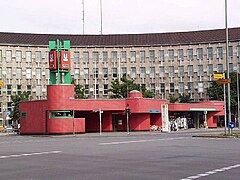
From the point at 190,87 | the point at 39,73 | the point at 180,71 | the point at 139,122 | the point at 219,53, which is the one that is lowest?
the point at 139,122

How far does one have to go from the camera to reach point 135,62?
4055 inches

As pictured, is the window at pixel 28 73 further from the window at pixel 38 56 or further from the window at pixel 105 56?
the window at pixel 105 56

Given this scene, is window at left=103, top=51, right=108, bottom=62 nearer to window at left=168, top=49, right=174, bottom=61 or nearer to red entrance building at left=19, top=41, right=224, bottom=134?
window at left=168, top=49, right=174, bottom=61

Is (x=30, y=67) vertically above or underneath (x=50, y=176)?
above

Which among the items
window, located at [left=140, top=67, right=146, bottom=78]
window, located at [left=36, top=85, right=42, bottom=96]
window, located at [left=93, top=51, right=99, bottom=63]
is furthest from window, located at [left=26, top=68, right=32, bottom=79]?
window, located at [left=140, top=67, right=146, bottom=78]

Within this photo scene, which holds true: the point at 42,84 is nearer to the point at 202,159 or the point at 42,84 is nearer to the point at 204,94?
the point at 204,94

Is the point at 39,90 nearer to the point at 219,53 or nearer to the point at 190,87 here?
the point at 190,87

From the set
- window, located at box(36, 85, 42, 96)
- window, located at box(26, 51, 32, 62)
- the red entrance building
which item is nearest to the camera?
the red entrance building

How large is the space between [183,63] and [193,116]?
25.2 meters

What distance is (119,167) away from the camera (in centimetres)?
1612

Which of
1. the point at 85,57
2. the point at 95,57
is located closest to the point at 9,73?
the point at 85,57

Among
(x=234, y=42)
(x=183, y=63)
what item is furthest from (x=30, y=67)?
(x=234, y=42)

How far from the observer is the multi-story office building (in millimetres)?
99625

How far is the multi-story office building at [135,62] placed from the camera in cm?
9962
